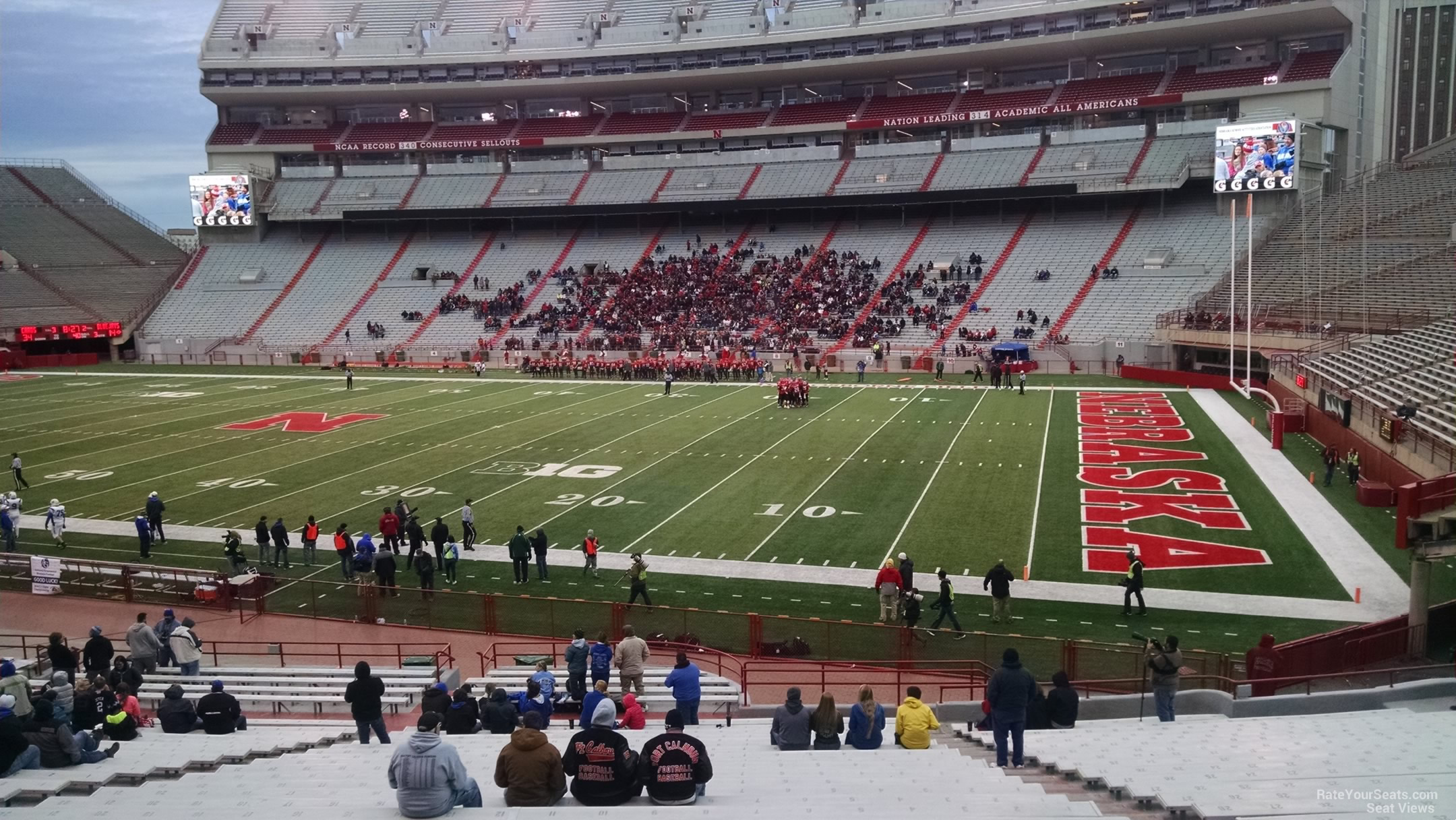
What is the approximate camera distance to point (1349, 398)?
2472 cm

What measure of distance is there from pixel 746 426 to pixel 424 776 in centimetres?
2642

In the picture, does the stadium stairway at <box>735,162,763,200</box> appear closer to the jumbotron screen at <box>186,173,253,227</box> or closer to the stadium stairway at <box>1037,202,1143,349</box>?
the stadium stairway at <box>1037,202,1143,349</box>

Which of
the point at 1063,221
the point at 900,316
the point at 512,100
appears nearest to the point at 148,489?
the point at 900,316

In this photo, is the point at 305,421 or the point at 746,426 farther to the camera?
the point at 305,421

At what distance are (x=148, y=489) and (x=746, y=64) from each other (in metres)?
49.4

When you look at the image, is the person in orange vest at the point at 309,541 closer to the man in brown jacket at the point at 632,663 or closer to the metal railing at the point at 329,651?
the metal railing at the point at 329,651

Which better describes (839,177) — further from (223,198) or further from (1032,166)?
(223,198)

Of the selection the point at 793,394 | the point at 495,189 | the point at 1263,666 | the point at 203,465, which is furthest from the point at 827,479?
the point at 495,189

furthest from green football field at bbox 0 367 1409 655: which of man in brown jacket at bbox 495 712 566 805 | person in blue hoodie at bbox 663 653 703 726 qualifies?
man in brown jacket at bbox 495 712 566 805

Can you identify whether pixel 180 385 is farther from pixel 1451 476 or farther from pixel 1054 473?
pixel 1451 476

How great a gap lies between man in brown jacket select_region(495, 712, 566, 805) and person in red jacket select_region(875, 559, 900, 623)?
8.63 meters

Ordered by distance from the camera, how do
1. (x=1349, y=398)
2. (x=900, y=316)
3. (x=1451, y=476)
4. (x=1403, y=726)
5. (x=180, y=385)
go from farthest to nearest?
(x=900, y=316)
(x=180, y=385)
(x=1349, y=398)
(x=1451, y=476)
(x=1403, y=726)

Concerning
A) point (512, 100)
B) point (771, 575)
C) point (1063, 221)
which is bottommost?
point (771, 575)

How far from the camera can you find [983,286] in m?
54.3
